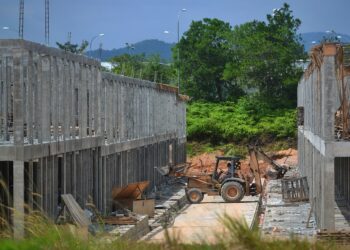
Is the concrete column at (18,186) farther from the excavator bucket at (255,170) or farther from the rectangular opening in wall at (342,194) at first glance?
the excavator bucket at (255,170)

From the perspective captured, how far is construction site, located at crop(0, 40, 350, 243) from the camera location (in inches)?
688

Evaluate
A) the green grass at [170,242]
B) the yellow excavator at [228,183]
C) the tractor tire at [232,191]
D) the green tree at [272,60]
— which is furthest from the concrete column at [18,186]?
the green tree at [272,60]

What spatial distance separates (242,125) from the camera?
56.0m

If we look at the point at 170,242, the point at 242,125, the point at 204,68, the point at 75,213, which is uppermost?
the point at 204,68

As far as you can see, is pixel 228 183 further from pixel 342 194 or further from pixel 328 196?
pixel 328 196

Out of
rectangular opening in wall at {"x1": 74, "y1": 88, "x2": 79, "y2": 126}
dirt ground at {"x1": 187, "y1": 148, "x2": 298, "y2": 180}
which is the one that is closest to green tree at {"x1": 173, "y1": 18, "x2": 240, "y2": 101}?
dirt ground at {"x1": 187, "y1": 148, "x2": 298, "y2": 180}

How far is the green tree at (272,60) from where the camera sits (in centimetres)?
5912

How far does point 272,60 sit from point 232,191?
93.6 ft

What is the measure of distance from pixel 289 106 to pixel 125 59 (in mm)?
26289

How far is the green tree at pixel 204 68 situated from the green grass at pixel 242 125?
5.78 m

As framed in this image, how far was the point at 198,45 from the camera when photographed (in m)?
64.9

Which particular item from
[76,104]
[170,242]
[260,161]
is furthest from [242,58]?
[170,242]

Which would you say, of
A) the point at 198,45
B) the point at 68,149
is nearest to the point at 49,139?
the point at 68,149

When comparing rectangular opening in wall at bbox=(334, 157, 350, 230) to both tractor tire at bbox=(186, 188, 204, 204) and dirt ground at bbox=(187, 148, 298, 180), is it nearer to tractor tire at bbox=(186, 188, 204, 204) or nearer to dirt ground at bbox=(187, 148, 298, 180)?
tractor tire at bbox=(186, 188, 204, 204)
